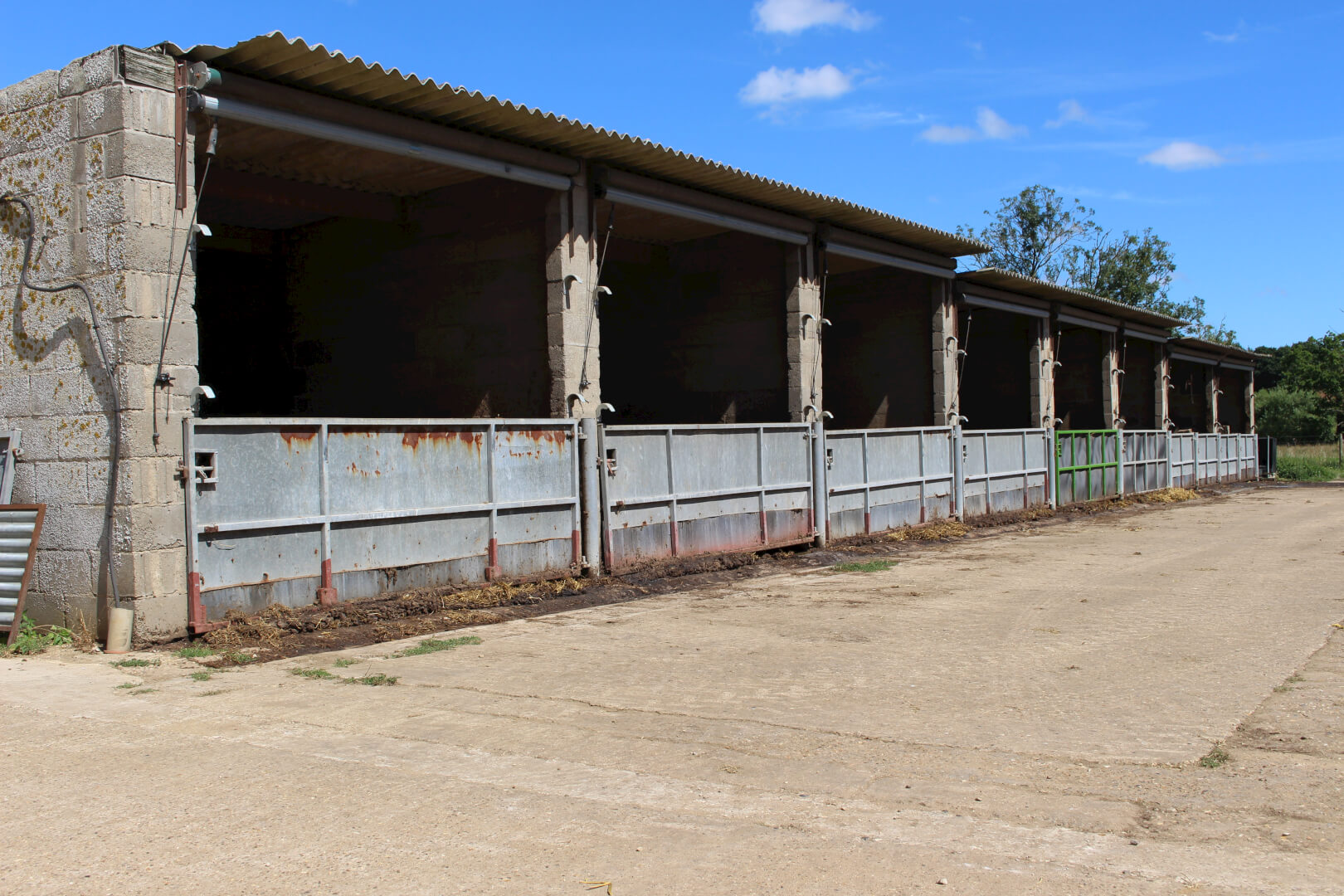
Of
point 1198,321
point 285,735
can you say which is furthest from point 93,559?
point 1198,321

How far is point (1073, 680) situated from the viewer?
21.9 feet

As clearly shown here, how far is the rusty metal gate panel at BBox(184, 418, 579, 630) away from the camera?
834 centimetres

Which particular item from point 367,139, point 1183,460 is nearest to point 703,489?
point 367,139

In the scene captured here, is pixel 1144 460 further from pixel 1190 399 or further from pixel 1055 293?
pixel 1190 399

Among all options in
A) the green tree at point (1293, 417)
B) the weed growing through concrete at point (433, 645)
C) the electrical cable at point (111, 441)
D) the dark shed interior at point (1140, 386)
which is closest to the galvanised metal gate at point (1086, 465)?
the dark shed interior at point (1140, 386)

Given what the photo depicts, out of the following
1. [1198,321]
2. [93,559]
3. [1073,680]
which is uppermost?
[1198,321]

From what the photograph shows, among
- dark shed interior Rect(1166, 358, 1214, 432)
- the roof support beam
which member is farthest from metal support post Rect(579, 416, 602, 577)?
dark shed interior Rect(1166, 358, 1214, 432)

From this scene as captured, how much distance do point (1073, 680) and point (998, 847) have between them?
310cm

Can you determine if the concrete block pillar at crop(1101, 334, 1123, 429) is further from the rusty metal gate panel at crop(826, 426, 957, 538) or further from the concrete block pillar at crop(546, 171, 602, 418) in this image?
the concrete block pillar at crop(546, 171, 602, 418)

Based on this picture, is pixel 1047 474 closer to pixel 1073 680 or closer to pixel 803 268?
pixel 803 268

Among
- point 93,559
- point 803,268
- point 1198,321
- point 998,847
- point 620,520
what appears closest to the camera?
point 998,847

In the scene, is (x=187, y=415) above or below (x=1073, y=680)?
above

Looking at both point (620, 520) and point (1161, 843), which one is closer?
point (1161, 843)

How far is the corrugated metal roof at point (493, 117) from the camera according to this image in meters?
8.73
